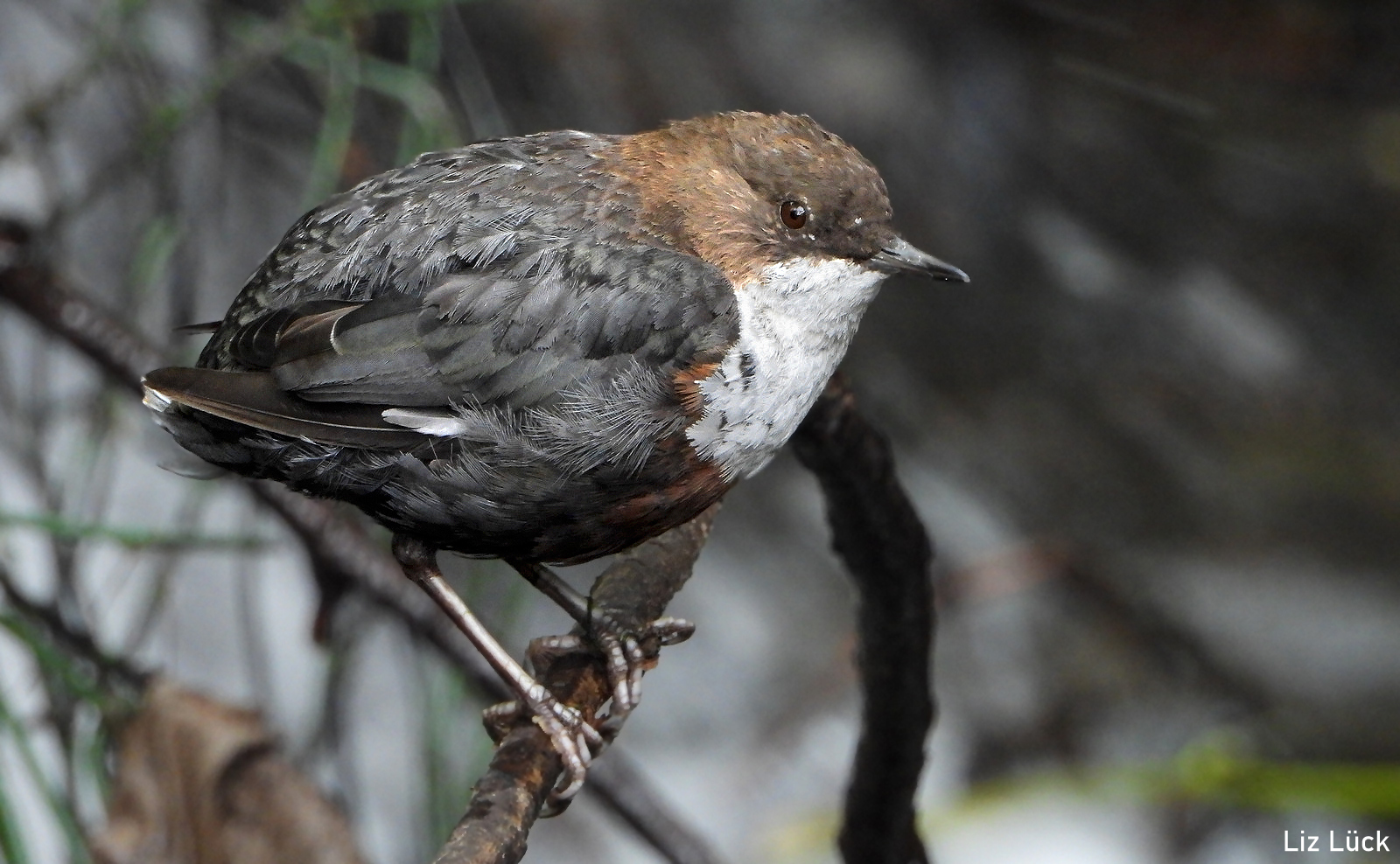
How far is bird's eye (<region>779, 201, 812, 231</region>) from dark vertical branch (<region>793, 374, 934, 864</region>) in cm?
25

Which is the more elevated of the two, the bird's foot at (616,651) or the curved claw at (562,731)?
the bird's foot at (616,651)

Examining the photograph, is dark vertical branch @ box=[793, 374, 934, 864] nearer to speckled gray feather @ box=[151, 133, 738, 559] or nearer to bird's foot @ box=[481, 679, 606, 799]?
speckled gray feather @ box=[151, 133, 738, 559]

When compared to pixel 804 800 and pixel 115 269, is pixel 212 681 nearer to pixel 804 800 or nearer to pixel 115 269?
pixel 115 269

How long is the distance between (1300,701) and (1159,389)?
1.13 m

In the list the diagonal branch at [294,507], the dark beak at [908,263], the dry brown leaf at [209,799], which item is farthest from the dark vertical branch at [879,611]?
the dry brown leaf at [209,799]

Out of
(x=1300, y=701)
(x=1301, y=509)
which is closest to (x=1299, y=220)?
(x=1301, y=509)

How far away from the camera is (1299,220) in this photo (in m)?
4.40

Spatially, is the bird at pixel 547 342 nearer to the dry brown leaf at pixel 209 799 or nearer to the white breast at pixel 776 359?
the white breast at pixel 776 359

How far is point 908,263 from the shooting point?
223 centimetres

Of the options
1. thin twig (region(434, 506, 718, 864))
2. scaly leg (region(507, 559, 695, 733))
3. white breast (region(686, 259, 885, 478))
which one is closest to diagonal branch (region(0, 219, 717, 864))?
thin twig (region(434, 506, 718, 864))

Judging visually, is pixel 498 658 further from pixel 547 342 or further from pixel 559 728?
pixel 547 342

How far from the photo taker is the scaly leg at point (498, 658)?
7.31 ft

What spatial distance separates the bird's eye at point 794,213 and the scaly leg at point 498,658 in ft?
2.58

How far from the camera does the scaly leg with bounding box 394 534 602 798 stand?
7.31 feet
